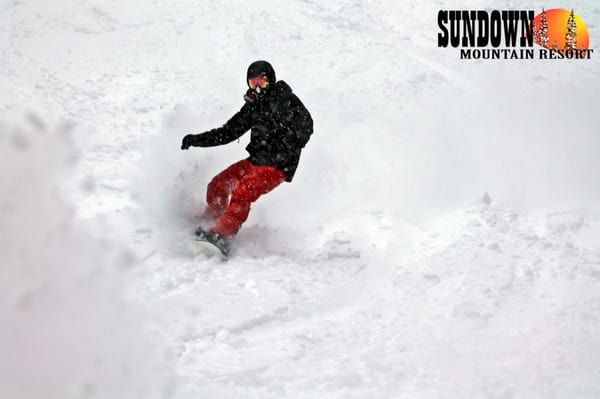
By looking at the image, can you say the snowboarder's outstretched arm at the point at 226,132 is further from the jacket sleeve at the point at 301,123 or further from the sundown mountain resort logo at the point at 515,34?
the sundown mountain resort logo at the point at 515,34

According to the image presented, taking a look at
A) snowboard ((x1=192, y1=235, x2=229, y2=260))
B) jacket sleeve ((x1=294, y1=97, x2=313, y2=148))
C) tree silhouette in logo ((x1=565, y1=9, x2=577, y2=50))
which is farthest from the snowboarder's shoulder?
tree silhouette in logo ((x1=565, y1=9, x2=577, y2=50))

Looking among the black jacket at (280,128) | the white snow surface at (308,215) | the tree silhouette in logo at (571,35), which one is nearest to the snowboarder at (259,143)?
the black jacket at (280,128)

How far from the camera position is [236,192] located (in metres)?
4.99

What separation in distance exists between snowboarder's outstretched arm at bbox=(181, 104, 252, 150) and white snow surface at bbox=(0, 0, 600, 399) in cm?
58

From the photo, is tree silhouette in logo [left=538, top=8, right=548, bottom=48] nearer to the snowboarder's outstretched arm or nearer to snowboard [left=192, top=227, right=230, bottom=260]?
the snowboarder's outstretched arm

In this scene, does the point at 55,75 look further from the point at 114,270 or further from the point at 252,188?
the point at 114,270

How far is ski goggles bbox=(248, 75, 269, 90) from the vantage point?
201 inches

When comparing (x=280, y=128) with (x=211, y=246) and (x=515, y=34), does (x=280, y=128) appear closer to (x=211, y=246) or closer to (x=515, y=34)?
(x=211, y=246)

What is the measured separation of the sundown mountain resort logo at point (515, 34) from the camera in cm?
915

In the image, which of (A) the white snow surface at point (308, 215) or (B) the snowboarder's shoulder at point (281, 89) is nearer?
(A) the white snow surface at point (308, 215)

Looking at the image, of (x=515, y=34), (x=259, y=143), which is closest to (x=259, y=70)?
(x=259, y=143)

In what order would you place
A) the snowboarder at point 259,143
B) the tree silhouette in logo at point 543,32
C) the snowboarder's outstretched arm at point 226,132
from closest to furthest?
the snowboarder at point 259,143 < the snowboarder's outstretched arm at point 226,132 < the tree silhouette in logo at point 543,32

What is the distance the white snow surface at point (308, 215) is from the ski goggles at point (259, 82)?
125 centimetres

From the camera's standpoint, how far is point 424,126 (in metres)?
A: 7.34
